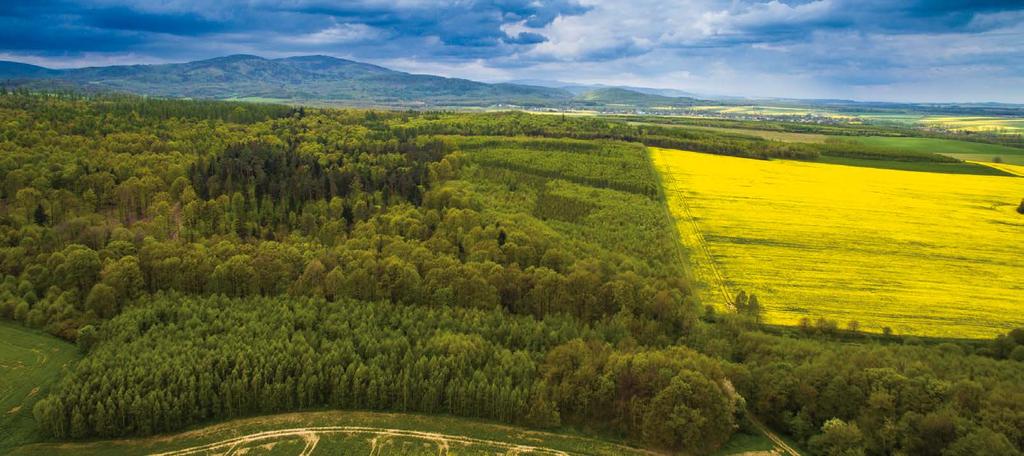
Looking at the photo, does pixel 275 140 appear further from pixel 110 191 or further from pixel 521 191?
pixel 521 191

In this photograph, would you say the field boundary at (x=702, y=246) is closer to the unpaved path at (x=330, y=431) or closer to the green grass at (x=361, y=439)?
the green grass at (x=361, y=439)

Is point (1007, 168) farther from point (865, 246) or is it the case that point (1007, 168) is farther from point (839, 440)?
point (839, 440)

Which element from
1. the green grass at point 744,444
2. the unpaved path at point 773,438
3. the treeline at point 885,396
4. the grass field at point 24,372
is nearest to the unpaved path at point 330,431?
the green grass at point 744,444

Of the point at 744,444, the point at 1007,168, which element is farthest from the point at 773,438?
the point at 1007,168

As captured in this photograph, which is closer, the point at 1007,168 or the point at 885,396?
the point at 885,396

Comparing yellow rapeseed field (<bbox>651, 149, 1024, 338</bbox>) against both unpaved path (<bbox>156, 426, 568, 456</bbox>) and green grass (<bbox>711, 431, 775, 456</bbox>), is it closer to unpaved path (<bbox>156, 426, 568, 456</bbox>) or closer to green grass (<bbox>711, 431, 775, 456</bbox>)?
green grass (<bbox>711, 431, 775, 456</bbox>)

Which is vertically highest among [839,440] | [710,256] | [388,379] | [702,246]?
[702,246]
